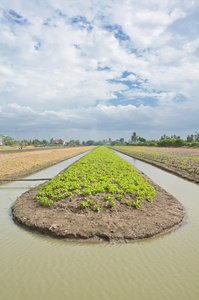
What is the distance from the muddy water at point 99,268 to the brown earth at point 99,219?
0.34 meters

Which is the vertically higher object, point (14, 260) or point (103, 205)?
point (103, 205)

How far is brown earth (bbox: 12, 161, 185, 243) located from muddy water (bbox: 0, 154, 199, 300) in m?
0.34

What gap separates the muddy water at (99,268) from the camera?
12.1ft

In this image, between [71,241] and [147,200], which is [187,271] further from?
[147,200]

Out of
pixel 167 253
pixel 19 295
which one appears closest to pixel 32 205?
pixel 19 295

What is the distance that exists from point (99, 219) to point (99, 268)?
2328 millimetres

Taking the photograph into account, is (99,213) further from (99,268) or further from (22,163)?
(22,163)

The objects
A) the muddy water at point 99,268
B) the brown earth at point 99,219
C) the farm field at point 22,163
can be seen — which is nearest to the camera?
the muddy water at point 99,268

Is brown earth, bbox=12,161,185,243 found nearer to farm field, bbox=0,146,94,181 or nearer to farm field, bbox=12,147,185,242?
farm field, bbox=12,147,185,242

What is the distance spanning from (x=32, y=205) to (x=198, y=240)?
6.60m

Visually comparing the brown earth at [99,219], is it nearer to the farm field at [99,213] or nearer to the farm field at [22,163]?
the farm field at [99,213]

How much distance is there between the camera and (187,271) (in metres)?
4.28

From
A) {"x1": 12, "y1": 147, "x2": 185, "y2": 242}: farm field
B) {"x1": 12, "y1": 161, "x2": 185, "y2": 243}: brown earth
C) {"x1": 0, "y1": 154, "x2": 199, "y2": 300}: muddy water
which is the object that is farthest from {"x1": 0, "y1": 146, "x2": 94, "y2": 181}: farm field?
{"x1": 0, "y1": 154, "x2": 199, "y2": 300}: muddy water

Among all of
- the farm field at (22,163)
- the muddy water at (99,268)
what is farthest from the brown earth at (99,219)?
the farm field at (22,163)
